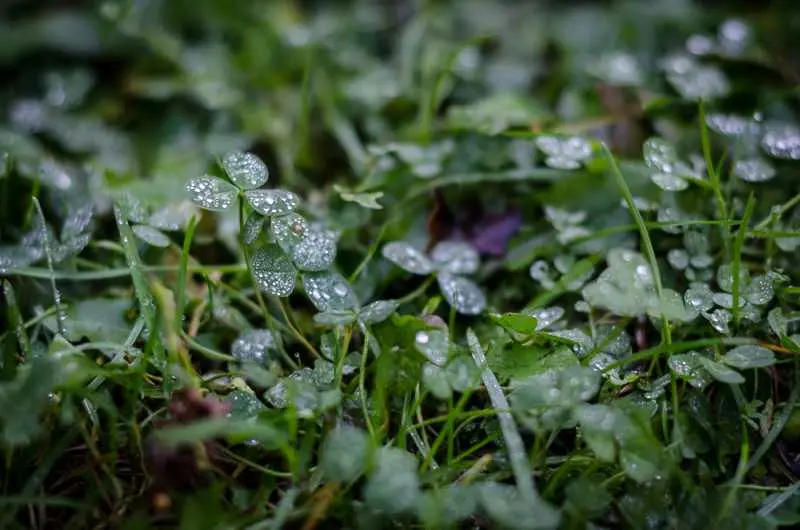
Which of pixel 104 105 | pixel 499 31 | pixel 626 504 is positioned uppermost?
pixel 499 31

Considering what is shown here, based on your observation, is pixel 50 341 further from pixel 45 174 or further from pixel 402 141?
pixel 402 141

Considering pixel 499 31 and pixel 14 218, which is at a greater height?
pixel 499 31

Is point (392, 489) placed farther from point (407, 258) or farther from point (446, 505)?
point (407, 258)

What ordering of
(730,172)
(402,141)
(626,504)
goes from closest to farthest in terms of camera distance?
1. (626,504)
2. (730,172)
3. (402,141)

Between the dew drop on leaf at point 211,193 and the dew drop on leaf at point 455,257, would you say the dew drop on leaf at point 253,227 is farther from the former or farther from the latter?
the dew drop on leaf at point 455,257

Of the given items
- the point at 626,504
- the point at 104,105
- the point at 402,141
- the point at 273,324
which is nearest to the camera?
the point at 626,504

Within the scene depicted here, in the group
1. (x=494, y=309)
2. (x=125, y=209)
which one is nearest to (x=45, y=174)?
(x=125, y=209)

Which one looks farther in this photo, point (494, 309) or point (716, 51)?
point (716, 51)

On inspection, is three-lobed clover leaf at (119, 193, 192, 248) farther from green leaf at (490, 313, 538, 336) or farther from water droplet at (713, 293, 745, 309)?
water droplet at (713, 293, 745, 309)
